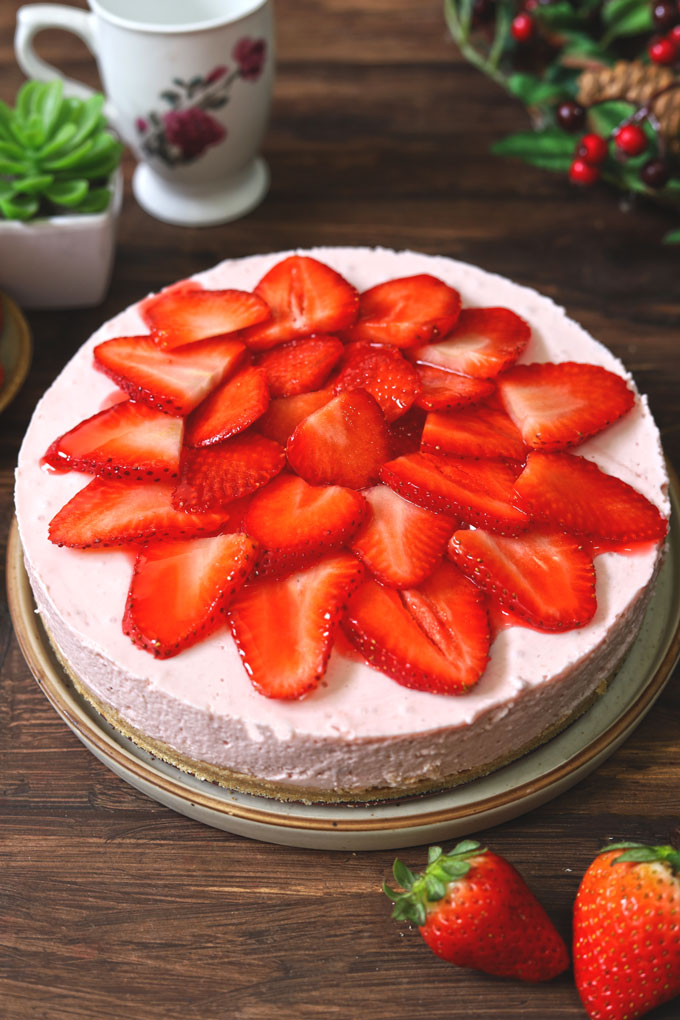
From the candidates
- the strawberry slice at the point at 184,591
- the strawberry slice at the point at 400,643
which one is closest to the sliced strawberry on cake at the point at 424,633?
the strawberry slice at the point at 400,643

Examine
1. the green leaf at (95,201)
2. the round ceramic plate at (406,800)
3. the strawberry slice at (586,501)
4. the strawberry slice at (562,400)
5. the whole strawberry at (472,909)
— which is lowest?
the round ceramic plate at (406,800)

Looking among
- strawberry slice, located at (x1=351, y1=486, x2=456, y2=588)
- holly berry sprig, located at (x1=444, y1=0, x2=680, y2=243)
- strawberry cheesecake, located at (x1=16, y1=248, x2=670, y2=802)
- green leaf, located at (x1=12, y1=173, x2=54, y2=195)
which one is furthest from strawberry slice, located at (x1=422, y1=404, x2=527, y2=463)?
green leaf, located at (x1=12, y1=173, x2=54, y2=195)

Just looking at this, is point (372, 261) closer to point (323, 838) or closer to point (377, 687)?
point (377, 687)

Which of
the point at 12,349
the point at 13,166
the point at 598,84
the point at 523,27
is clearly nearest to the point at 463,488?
the point at 12,349

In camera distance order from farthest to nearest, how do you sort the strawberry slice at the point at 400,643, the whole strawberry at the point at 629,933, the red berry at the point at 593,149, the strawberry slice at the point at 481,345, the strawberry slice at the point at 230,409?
the red berry at the point at 593,149 < the strawberry slice at the point at 481,345 < the strawberry slice at the point at 230,409 < the strawberry slice at the point at 400,643 < the whole strawberry at the point at 629,933

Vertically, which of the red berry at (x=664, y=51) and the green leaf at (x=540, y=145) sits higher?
the red berry at (x=664, y=51)

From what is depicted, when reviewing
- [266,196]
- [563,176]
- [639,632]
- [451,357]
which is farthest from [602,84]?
[639,632]

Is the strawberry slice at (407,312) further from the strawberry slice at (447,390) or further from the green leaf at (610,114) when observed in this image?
the green leaf at (610,114)
